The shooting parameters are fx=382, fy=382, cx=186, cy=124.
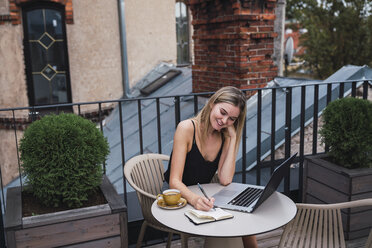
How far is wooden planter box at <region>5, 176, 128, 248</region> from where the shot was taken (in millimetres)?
2051

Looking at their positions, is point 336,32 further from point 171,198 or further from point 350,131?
point 171,198

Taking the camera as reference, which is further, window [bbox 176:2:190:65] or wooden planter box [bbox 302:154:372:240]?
window [bbox 176:2:190:65]

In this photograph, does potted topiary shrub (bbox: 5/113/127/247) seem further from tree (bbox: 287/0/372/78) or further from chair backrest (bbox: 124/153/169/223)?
tree (bbox: 287/0/372/78)

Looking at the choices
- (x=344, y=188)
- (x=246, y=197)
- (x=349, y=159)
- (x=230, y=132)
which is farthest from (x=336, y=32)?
(x=246, y=197)

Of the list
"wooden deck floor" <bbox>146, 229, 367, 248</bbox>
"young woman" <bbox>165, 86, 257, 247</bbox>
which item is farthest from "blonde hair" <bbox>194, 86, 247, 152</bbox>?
"wooden deck floor" <bbox>146, 229, 367, 248</bbox>

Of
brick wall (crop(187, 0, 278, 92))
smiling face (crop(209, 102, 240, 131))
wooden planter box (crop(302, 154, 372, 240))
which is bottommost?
wooden planter box (crop(302, 154, 372, 240))

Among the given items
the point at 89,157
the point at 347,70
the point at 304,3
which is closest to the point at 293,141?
the point at 347,70

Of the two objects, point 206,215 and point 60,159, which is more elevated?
point 60,159

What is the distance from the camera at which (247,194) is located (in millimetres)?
2145

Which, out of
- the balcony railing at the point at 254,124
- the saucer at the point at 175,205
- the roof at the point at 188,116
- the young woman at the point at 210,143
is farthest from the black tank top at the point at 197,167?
the roof at the point at 188,116

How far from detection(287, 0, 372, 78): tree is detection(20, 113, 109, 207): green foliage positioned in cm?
1147

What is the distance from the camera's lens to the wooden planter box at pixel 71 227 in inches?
80.7

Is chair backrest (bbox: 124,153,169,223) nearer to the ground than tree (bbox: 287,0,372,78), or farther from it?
nearer to the ground

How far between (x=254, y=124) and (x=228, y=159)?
8.56 ft
